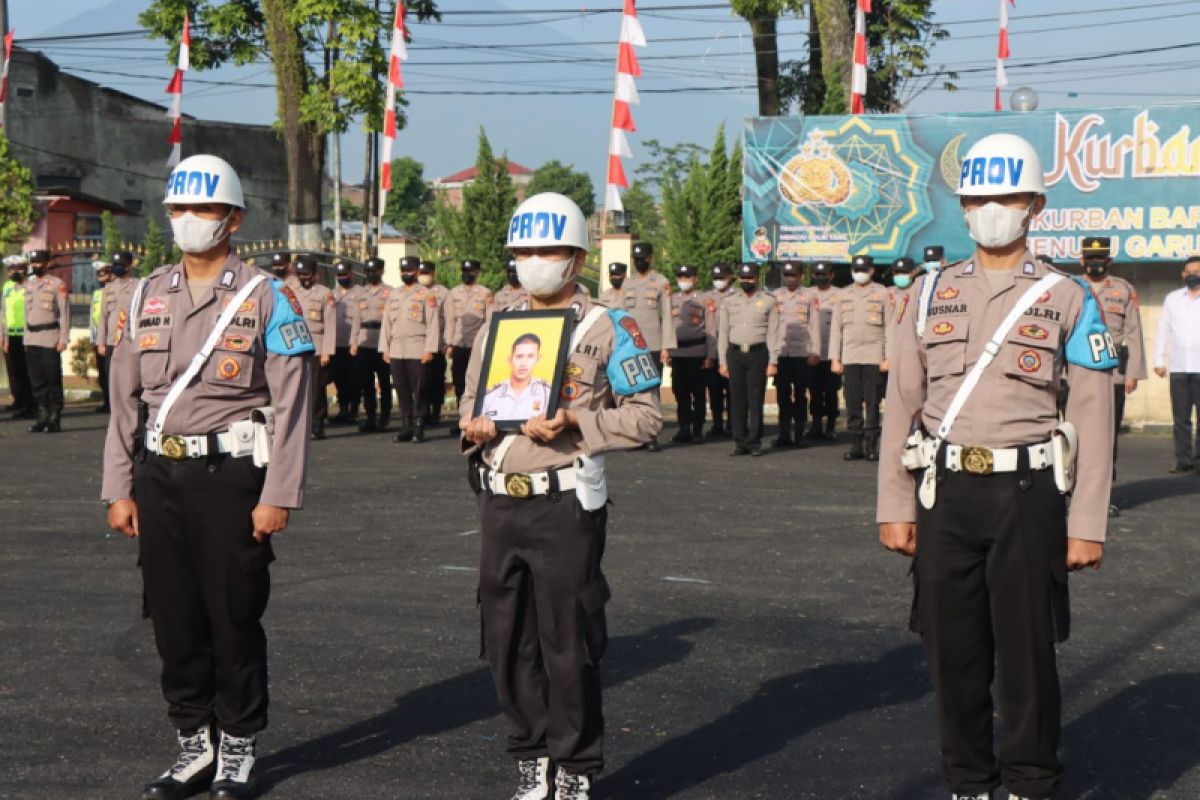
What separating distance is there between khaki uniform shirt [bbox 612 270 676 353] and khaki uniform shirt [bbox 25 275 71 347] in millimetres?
7020

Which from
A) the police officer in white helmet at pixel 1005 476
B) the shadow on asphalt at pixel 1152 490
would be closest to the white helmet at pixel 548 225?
the police officer in white helmet at pixel 1005 476

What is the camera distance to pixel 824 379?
62.2ft

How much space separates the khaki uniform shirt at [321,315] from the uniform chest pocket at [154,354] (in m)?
13.1

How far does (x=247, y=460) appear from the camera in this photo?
18.0ft

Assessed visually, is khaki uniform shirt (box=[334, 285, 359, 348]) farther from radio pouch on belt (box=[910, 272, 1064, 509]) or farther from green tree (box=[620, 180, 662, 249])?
green tree (box=[620, 180, 662, 249])

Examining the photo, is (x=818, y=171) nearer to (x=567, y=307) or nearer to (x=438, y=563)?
(x=438, y=563)

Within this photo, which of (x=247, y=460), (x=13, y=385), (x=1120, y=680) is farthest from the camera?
(x=13, y=385)

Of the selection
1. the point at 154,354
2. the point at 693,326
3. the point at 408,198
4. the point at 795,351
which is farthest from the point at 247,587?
the point at 408,198

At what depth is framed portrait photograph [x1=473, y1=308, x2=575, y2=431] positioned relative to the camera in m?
5.17

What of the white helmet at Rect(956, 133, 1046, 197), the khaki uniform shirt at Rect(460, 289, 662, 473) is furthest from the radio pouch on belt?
the khaki uniform shirt at Rect(460, 289, 662, 473)

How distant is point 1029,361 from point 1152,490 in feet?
31.4

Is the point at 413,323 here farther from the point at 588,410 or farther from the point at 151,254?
the point at 588,410

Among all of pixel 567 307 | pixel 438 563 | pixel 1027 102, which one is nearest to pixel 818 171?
pixel 1027 102

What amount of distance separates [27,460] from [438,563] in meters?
7.66
